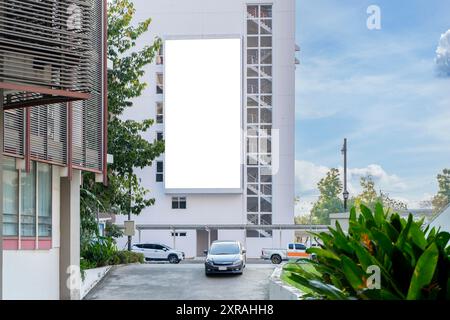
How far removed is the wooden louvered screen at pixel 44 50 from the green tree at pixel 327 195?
2.61 metres

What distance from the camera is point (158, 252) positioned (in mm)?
14086

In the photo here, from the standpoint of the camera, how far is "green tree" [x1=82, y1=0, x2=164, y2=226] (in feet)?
38.7

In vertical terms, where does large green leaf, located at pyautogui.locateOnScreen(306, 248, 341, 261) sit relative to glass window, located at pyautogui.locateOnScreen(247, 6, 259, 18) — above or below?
below

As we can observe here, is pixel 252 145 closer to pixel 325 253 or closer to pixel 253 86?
pixel 253 86

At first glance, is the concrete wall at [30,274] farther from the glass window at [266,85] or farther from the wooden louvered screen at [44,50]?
the glass window at [266,85]

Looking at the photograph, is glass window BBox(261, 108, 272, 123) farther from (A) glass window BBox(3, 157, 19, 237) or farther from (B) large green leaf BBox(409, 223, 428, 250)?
(B) large green leaf BBox(409, 223, 428, 250)

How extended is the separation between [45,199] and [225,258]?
362cm

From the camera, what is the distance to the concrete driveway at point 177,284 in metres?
9.29

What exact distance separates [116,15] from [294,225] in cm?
700

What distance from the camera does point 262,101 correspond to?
7.83 metres

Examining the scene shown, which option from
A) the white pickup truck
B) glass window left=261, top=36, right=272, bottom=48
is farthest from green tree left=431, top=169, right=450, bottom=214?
the white pickup truck

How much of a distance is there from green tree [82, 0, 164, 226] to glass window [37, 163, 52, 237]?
10.2 ft

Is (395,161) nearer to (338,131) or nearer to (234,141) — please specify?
(338,131)

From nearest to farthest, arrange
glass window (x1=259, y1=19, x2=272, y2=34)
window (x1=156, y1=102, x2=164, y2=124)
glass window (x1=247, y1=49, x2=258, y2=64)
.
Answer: glass window (x1=247, y1=49, x2=258, y2=64) → glass window (x1=259, y1=19, x2=272, y2=34) → window (x1=156, y1=102, x2=164, y2=124)
